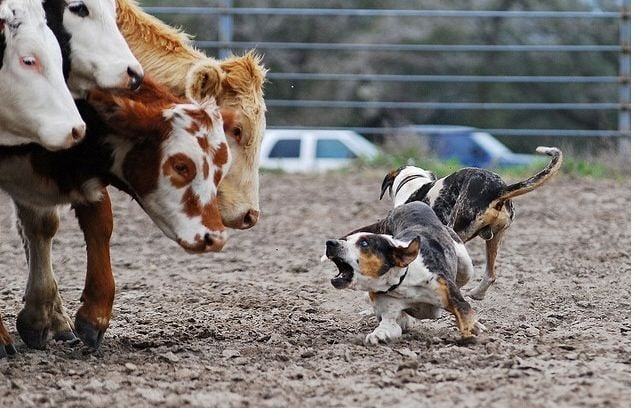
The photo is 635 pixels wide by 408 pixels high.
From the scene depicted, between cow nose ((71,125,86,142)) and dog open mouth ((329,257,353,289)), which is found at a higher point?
cow nose ((71,125,86,142))

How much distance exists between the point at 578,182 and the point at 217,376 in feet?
23.2

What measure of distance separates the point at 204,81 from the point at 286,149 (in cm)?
1184

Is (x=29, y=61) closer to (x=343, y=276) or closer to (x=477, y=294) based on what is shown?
(x=343, y=276)

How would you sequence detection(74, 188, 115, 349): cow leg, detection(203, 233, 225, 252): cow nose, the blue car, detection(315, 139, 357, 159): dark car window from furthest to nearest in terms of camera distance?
detection(315, 139, 357, 159): dark car window → the blue car → detection(74, 188, 115, 349): cow leg → detection(203, 233, 225, 252): cow nose

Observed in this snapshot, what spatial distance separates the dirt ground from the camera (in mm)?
3650

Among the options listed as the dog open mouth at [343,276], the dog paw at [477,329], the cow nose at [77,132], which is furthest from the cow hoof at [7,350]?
the dog paw at [477,329]

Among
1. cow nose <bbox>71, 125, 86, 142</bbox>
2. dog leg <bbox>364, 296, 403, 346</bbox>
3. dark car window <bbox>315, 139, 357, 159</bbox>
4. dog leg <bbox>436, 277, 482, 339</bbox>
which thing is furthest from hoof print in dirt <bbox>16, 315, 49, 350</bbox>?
dark car window <bbox>315, 139, 357, 159</bbox>

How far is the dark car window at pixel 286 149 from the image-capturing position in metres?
16.7

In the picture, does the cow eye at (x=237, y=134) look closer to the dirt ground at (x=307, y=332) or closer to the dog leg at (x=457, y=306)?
the dirt ground at (x=307, y=332)

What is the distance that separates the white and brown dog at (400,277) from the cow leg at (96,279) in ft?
2.85

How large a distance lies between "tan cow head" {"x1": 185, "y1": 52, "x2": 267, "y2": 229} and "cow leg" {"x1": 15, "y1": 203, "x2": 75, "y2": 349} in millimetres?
697

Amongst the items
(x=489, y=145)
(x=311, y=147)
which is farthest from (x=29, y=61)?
(x=489, y=145)

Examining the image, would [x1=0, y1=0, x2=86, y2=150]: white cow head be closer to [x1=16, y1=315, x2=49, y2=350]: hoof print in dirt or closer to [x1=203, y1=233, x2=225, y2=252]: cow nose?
[x1=203, y1=233, x2=225, y2=252]: cow nose

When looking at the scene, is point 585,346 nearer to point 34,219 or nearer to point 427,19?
point 34,219
